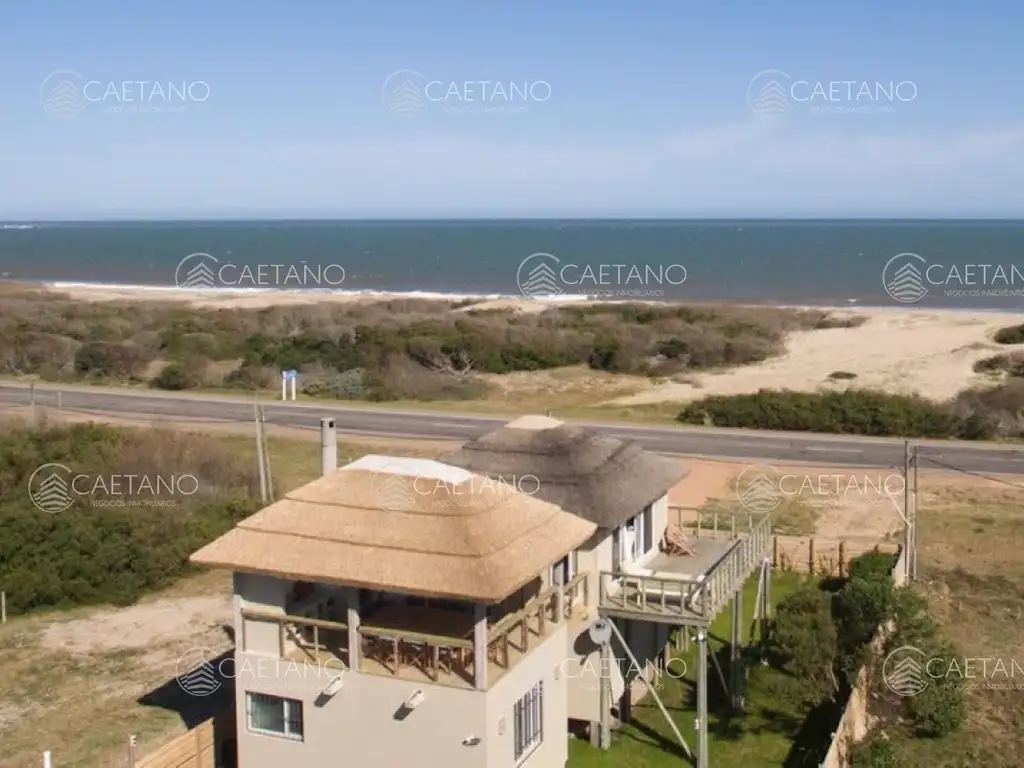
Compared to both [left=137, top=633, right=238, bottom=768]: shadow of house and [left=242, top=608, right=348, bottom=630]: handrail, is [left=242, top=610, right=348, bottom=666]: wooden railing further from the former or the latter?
[left=137, top=633, right=238, bottom=768]: shadow of house

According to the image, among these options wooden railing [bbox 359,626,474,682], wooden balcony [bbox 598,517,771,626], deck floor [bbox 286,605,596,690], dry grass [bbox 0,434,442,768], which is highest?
wooden railing [bbox 359,626,474,682]

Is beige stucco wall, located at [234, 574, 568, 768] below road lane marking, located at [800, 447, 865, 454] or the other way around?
the other way around

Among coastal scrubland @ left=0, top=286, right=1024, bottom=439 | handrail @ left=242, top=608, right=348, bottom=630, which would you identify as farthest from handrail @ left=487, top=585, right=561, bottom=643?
coastal scrubland @ left=0, top=286, right=1024, bottom=439

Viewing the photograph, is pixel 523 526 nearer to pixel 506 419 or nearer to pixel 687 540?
pixel 687 540

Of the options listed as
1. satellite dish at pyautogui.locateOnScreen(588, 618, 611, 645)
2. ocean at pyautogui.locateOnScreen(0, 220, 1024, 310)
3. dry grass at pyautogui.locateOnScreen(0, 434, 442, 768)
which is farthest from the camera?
ocean at pyautogui.locateOnScreen(0, 220, 1024, 310)

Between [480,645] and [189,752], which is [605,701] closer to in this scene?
[480,645]

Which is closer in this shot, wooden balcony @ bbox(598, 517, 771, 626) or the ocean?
wooden balcony @ bbox(598, 517, 771, 626)
